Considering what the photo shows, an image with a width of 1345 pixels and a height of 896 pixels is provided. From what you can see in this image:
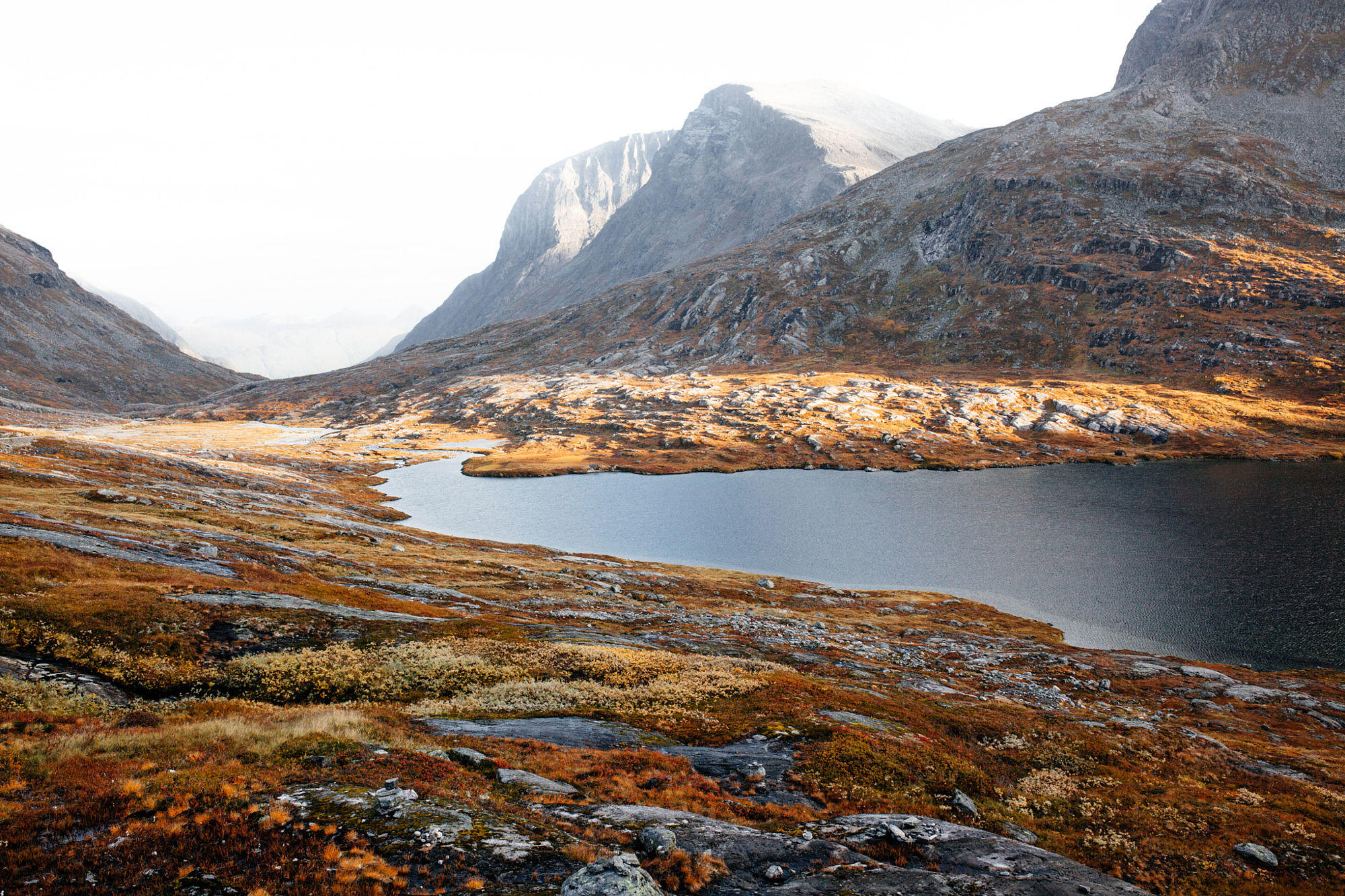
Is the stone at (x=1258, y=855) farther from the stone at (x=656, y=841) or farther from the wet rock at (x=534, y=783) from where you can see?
the wet rock at (x=534, y=783)

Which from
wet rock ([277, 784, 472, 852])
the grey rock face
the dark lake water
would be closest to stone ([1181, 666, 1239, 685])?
the dark lake water

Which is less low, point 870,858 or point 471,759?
point 471,759

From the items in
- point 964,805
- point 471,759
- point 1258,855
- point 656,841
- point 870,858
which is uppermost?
point 656,841

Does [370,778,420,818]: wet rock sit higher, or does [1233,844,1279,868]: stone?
[370,778,420,818]: wet rock

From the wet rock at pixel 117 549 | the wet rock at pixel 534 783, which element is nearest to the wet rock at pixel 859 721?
the wet rock at pixel 534 783

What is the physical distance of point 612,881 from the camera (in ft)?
43.4

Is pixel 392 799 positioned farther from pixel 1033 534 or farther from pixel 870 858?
pixel 1033 534

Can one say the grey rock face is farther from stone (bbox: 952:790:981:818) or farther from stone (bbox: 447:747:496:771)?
stone (bbox: 447:747:496:771)

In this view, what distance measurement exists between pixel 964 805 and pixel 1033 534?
80710mm

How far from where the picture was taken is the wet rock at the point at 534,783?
18.9 meters

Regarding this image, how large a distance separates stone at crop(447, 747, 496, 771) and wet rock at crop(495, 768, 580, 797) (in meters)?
0.58

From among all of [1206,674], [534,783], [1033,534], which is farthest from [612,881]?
[1033,534]

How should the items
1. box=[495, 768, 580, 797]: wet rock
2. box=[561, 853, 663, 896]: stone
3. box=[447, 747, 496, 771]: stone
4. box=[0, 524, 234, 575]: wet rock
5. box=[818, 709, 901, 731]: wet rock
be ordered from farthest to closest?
box=[0, 524, 234, 575]: wet rock
box=[818, 709, 901, 731]: wet rock
box=[447, 747, 496, 771]: stone
box=[495, 768, 580, 797]: wet rock
box=[561, 853, 663, 896]: stone

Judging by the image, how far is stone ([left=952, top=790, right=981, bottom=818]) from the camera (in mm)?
21812
